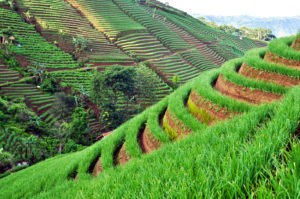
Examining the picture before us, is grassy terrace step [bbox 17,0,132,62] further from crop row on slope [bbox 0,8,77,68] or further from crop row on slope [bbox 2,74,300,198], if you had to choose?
crop row on slope [bbox 2,74,300,198]

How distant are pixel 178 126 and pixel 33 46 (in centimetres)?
4981

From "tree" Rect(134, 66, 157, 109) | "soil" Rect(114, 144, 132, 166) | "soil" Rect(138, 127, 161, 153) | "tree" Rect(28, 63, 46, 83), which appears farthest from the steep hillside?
"soil" Rect(138, 127, 161, 153)

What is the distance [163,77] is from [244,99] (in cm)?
3893

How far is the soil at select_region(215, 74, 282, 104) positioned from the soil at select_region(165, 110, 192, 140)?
4.69 ft

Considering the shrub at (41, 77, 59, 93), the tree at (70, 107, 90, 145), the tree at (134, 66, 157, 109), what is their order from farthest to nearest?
the shrub at (41, 77, 59, 93)
the tree at (134, 66, 157, 109)
the tree at (70, 107, 90, 145)

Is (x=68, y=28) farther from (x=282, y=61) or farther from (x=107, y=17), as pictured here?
(x=282, y=61)

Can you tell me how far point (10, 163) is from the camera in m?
18.1

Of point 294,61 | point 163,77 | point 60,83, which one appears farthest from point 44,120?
point 294,61

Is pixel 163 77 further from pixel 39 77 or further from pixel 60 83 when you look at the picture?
pixel 39 77

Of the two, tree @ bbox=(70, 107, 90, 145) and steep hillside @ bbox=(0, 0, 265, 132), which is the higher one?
steep hillside @ bbox=(0, 0, 265, 132)

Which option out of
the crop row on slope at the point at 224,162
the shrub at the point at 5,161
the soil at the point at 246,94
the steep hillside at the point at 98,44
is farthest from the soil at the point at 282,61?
the steep hillside at the point at 98,44

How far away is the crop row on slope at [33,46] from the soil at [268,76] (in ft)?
135

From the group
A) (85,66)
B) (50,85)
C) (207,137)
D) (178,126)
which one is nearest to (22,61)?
(50,85)

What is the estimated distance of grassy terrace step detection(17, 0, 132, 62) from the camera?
47094mm
